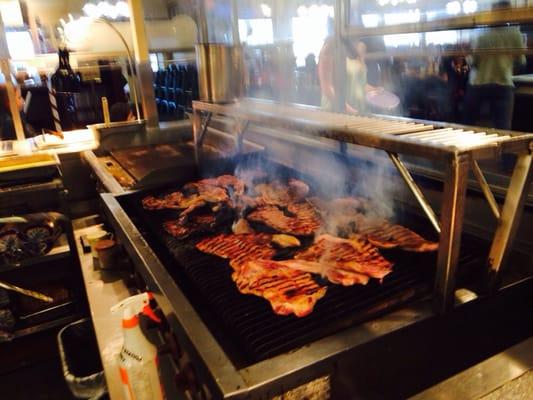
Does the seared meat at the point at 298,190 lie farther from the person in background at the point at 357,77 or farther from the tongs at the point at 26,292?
the tongs at the point at 26,292

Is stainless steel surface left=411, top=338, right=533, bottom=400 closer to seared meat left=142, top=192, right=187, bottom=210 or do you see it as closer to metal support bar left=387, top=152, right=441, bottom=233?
metal support bar left=387, top=152, right=441, bottom=233

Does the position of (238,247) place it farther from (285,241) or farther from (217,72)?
(217,72)

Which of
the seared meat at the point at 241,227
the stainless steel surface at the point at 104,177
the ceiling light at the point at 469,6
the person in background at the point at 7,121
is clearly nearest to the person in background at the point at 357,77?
the ceiling light at the point at 469,6

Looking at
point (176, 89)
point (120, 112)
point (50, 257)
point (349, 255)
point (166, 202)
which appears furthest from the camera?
point (176, 89)

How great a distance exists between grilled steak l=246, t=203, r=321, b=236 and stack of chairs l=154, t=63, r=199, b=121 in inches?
225

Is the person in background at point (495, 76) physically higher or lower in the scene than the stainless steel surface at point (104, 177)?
higher

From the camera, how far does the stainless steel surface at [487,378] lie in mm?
1355

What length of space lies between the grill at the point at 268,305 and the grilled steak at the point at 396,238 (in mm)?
40

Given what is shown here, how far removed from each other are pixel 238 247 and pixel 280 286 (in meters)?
0.40

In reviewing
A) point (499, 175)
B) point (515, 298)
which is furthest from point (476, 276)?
point (499, 175)

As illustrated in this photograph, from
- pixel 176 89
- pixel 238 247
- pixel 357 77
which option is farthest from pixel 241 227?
pixel 176 89

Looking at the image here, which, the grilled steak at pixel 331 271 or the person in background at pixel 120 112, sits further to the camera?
the person in background at pixel 120 112

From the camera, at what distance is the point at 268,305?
140 cm

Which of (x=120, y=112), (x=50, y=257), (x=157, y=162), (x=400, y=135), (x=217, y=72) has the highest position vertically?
(x=217, y=72)
